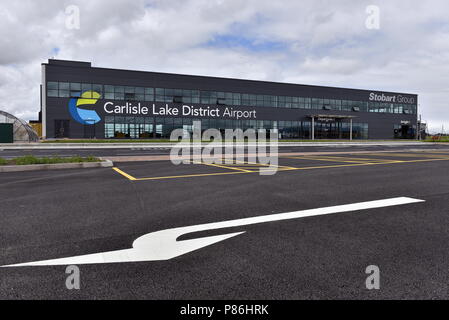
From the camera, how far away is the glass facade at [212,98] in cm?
4384

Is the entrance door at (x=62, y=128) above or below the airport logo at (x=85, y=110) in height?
below

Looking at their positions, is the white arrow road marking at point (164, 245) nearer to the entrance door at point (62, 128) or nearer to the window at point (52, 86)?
→ the entrance door at point (62, 128)

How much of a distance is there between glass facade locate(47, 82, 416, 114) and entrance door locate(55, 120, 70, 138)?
3522 millimetres

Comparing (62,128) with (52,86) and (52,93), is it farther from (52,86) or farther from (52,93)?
(52,86)

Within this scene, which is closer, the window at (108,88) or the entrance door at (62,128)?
the entrance door at (62,128)

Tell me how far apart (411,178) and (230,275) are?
821cm

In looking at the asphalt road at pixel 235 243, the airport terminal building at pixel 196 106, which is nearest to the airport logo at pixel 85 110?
the airport terminal building at pixel 196 106

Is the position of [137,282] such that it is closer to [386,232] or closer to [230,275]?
[230,275]

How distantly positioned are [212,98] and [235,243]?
49.5 metres

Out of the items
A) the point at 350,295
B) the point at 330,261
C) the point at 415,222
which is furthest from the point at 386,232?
the point at 350,295

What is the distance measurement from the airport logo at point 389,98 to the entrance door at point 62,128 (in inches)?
2221

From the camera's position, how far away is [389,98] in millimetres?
67188

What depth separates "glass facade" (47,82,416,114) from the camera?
43.8 meters

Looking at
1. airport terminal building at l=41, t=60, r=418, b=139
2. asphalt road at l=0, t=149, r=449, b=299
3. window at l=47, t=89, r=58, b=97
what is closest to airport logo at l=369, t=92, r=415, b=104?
airport terminal building at l=41, t=60, r=418, b=139
